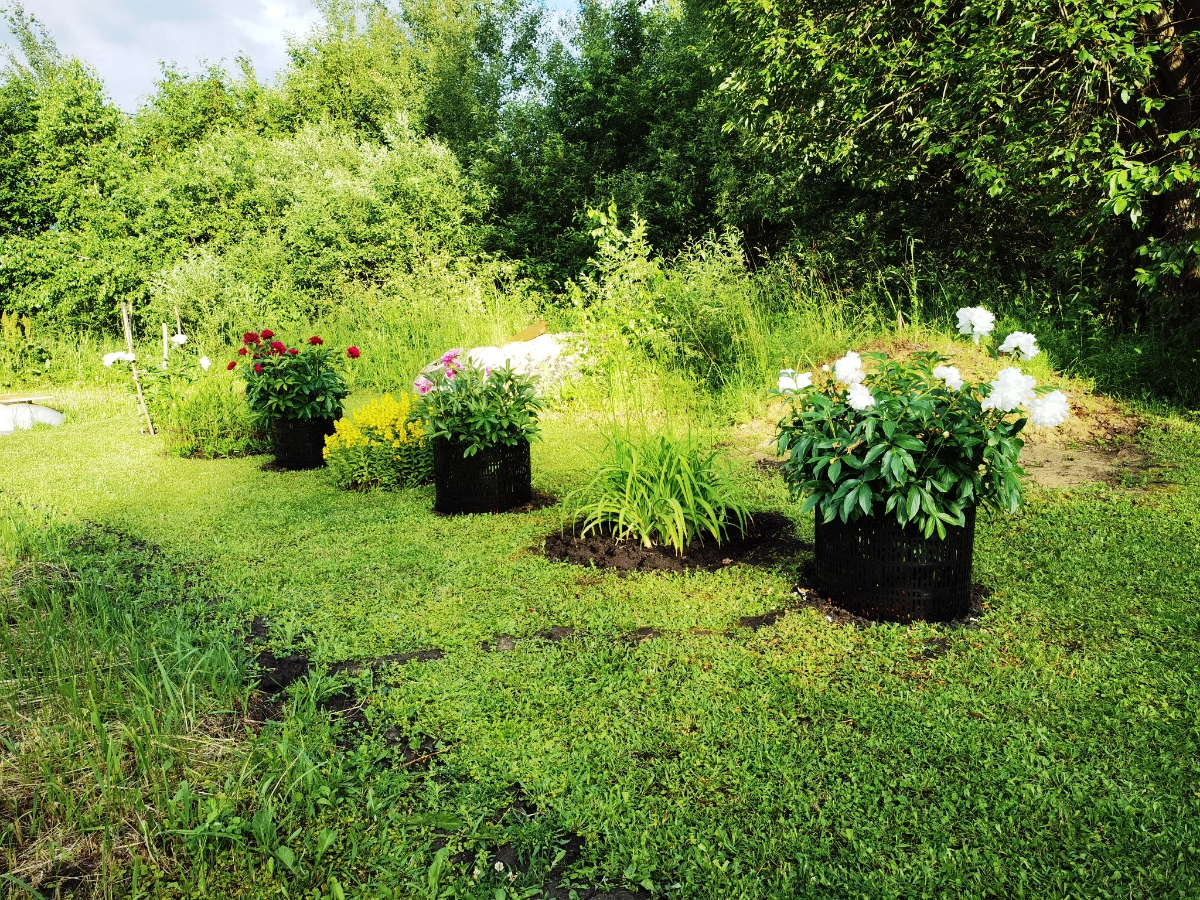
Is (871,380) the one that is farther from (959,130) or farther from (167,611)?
(959,130)

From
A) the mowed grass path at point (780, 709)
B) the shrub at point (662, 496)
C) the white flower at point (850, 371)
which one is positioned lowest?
the mowed grass path at point (780, 709)

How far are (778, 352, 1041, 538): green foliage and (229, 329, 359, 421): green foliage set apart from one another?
4.17 metres

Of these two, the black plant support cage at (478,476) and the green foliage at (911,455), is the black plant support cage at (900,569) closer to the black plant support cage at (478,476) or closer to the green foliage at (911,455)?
A: the green foliage at (911,455)

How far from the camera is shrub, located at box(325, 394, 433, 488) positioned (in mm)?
5465

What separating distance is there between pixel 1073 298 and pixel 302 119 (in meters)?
21.6

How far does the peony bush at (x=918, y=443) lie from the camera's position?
278 centimetres

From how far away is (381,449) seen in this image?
546 cm

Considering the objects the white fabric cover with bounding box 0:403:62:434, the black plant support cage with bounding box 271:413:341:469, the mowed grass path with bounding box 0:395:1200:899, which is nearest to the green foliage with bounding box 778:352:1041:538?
the mowed grass path with bounding box 0:395:1200:899

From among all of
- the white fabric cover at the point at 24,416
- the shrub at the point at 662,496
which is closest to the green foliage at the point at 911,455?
the shrub at the point at 662,496

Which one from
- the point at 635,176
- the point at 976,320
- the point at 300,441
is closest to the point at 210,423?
the point at 300,441

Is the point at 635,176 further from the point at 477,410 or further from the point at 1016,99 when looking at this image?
the point at 477,410

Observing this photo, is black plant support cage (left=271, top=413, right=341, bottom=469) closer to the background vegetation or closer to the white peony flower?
the background vegetation

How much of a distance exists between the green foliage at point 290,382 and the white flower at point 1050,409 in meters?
4.81

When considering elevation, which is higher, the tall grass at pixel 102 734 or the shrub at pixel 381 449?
the shrub at pixel 381 449
